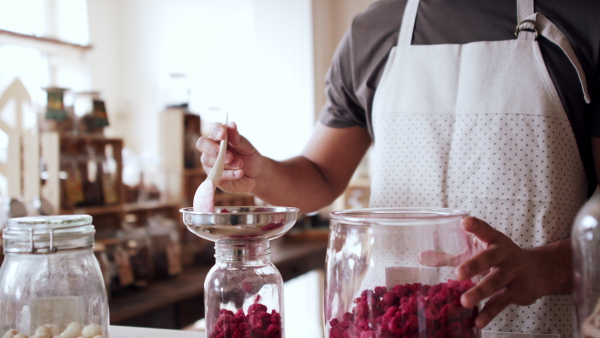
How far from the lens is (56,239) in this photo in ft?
2.43

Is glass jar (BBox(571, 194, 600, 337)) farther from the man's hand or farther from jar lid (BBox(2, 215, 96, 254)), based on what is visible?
jar lid (BBox(2, 215, 96, 254))

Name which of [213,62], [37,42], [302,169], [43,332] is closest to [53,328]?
[43,332]

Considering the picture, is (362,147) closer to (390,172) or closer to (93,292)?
(390,172)

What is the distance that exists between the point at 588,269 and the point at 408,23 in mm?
775

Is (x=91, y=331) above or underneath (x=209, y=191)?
underneath

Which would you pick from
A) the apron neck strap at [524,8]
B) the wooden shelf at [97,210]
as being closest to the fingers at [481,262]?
the apron neck strap at [524,8]

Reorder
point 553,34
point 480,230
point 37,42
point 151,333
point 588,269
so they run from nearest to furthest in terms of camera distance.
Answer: point 588,269
point 480,230
point 151,333
point 553,34
point 37,42

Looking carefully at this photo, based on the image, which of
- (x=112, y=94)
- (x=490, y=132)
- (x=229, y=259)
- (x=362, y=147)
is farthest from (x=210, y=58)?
(x=229, y=259)

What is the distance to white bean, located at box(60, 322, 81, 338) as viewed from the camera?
0.72m

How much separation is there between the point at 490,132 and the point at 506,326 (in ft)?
1.13

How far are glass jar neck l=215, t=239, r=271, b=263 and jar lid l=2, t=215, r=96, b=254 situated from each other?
0.63ft

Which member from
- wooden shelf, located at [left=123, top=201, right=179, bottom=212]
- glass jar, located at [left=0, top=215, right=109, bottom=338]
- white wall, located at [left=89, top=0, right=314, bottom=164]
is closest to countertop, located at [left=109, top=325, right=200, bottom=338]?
glass jar, located at [left=0, top=215, right=109, bottom=338]

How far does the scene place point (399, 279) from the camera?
62 centimetres

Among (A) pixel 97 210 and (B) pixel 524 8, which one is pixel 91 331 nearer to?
(B) pixel 524 8
